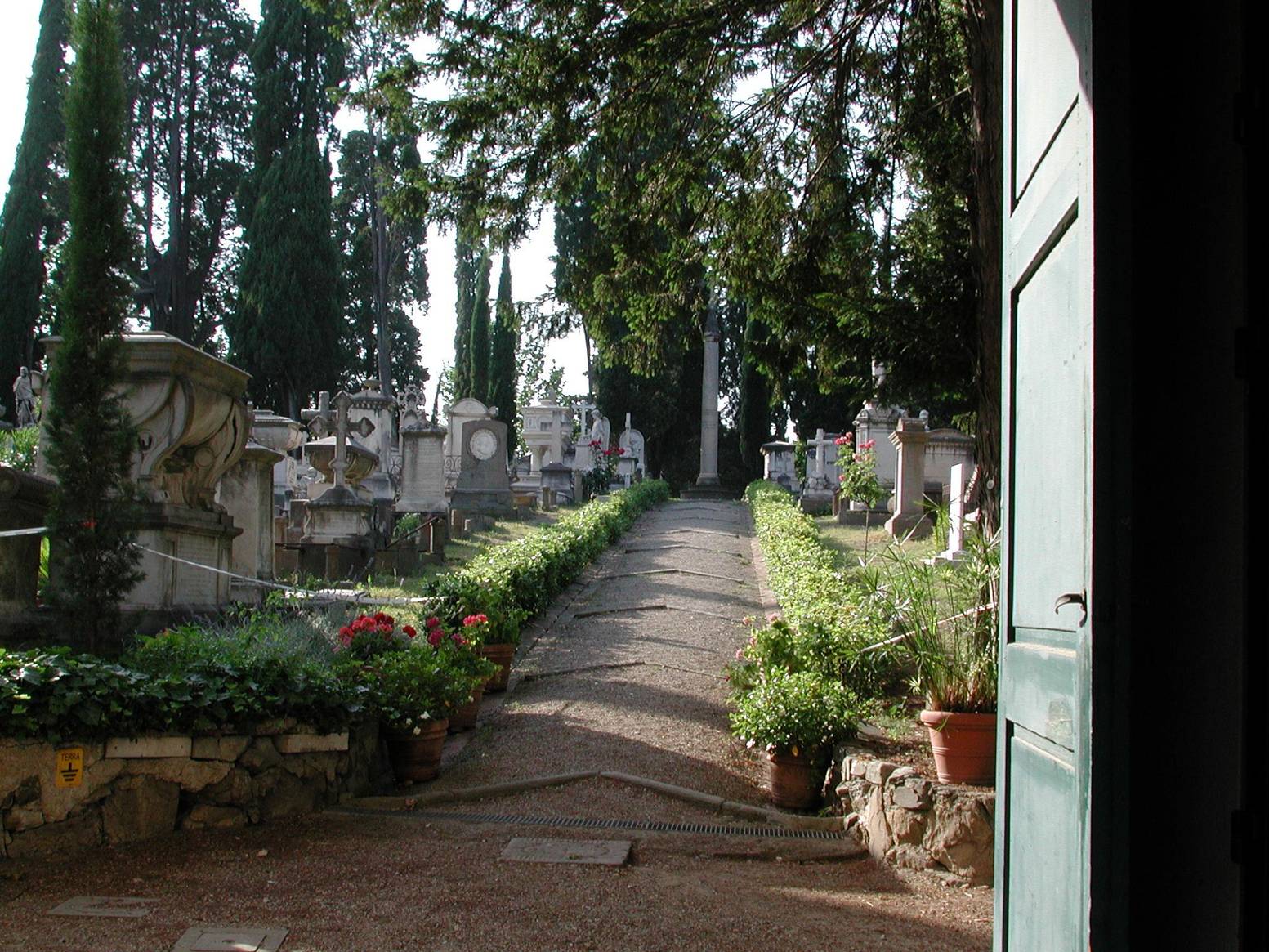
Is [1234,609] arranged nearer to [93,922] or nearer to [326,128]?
[93,922]

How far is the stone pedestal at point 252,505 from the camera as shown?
995cm

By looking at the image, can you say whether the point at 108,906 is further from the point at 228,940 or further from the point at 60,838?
the point at 60,838

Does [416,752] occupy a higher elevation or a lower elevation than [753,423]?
lower

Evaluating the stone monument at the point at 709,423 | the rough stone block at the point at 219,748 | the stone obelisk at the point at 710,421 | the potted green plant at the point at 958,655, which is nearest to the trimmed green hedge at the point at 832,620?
the potted green plant at the point at 958,655

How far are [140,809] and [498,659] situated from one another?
3647mm

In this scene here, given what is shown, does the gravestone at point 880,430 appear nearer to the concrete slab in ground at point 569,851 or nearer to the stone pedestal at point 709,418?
the stone pedestal at point 709,418

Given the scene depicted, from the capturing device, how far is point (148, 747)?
4.78 m

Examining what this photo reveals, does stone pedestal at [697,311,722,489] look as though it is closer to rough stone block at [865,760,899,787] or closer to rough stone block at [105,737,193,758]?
rough stone block at [865,760,899,787]

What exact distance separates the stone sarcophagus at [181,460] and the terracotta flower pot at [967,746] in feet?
16.4

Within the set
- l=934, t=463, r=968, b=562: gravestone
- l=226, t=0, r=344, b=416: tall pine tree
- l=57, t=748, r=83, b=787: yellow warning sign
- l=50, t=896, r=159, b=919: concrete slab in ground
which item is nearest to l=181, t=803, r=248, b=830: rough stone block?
l=57, t=748, r=83, b=787: yellow warning sign

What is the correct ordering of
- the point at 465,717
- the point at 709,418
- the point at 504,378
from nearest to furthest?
the point at 465,717
the point at 709,418
the point at 504,378

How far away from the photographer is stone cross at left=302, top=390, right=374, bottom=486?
581 inches

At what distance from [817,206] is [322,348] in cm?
2596

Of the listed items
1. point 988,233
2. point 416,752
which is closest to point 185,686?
point 416,752
